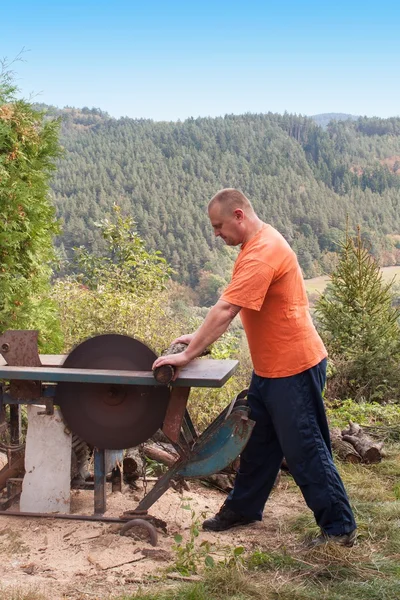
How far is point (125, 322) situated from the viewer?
892 cm

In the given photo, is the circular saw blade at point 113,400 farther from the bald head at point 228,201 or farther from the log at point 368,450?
the log at point 368,450

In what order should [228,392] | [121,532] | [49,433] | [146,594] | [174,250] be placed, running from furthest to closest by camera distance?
[174,250]
[228,392]
[49,433]
[121,532]
[146,594]

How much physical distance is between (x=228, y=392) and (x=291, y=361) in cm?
475

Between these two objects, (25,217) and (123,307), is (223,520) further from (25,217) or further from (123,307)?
(123,307)

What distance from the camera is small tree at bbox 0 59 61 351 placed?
21.2 feet

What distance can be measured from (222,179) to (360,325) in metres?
40.6

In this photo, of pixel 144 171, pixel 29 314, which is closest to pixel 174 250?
pixel 144 171

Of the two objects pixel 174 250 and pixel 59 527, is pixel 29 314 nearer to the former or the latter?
pixel 59 527

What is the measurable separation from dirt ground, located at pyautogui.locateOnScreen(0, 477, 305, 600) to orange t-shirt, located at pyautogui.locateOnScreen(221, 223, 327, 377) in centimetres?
119

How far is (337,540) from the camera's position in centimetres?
414


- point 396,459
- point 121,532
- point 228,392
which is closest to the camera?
point 121,532

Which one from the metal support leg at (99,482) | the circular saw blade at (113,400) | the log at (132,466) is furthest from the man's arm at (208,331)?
the log at (132,466)

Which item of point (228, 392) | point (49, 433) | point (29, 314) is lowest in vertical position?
point (228, 392)

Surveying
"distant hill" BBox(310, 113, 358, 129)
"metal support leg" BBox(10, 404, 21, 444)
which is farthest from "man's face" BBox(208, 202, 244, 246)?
"distant hill" BBox(310, 113, 358, 129)
